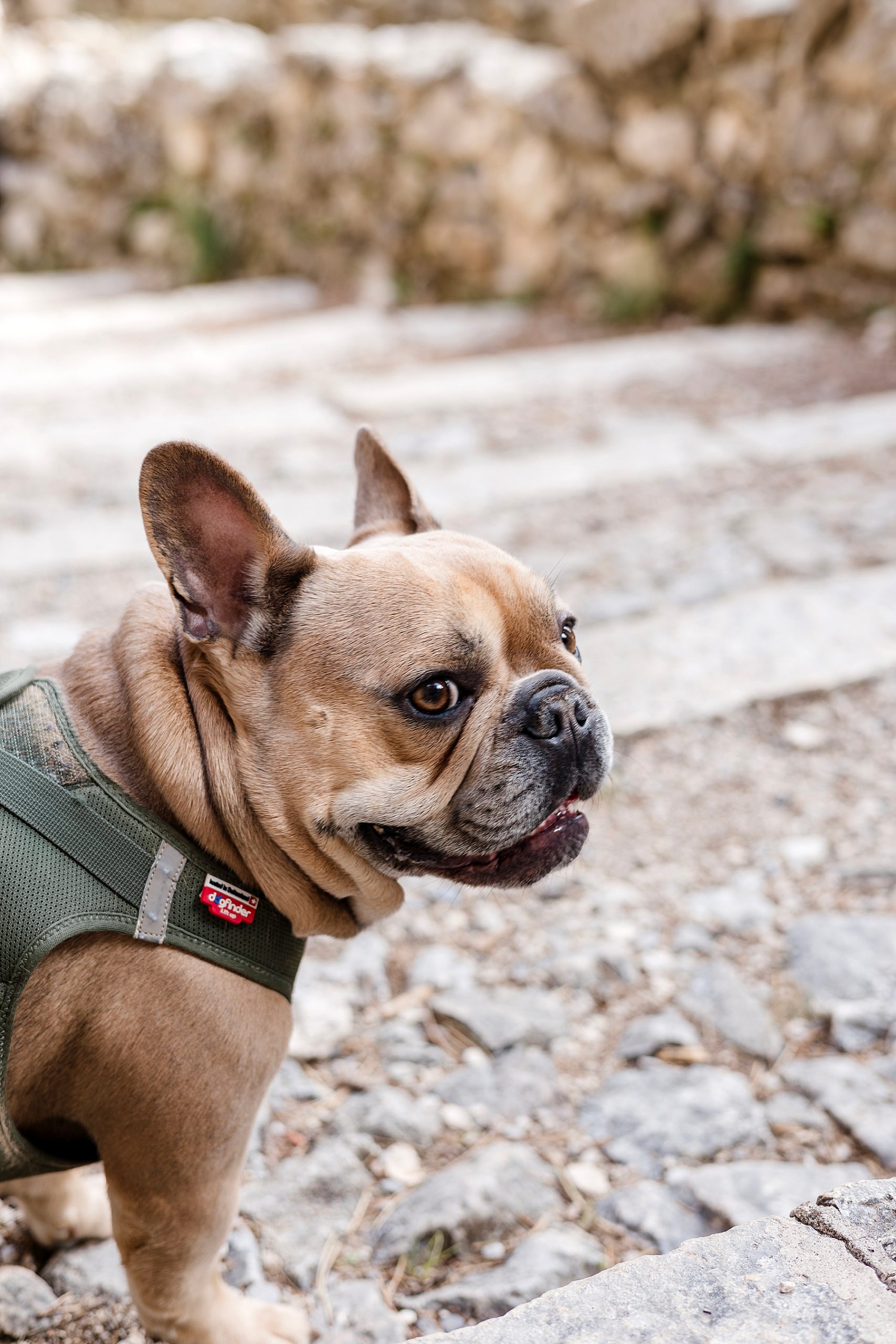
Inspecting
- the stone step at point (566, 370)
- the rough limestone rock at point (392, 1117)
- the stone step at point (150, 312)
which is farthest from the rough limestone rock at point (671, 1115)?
the stone step at point (150, 312)

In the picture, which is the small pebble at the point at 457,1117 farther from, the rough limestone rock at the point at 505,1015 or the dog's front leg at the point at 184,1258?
the dog's front leg at the point at 184,1258

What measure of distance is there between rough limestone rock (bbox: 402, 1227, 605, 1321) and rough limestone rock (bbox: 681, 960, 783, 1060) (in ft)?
2.41

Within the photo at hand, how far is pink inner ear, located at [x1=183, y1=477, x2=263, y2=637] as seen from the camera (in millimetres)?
2004

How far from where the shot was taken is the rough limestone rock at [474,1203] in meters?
2.40

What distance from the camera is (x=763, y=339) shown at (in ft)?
25.9

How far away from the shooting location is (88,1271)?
2.32m

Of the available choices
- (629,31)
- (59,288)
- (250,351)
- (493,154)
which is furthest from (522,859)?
(59,288)

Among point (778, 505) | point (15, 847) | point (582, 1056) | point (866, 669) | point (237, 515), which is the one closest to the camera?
point (15, 847)

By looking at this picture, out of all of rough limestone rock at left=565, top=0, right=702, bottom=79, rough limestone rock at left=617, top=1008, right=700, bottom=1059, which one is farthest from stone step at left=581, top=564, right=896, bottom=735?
rough limestone rock at left=565, top=0, right=702, bottom=79

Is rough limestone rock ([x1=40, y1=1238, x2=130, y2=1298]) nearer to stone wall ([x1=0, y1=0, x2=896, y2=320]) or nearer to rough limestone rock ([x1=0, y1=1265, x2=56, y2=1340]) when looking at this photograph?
rough limestone rock ([x1=0, y1=1265, x2=56, y2=1340])

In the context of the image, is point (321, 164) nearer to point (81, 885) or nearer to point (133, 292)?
point (133, 292)

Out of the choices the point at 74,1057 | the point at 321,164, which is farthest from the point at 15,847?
the point at 321,164

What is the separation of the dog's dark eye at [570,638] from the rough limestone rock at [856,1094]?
1238 mm

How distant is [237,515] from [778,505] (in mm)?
4141
